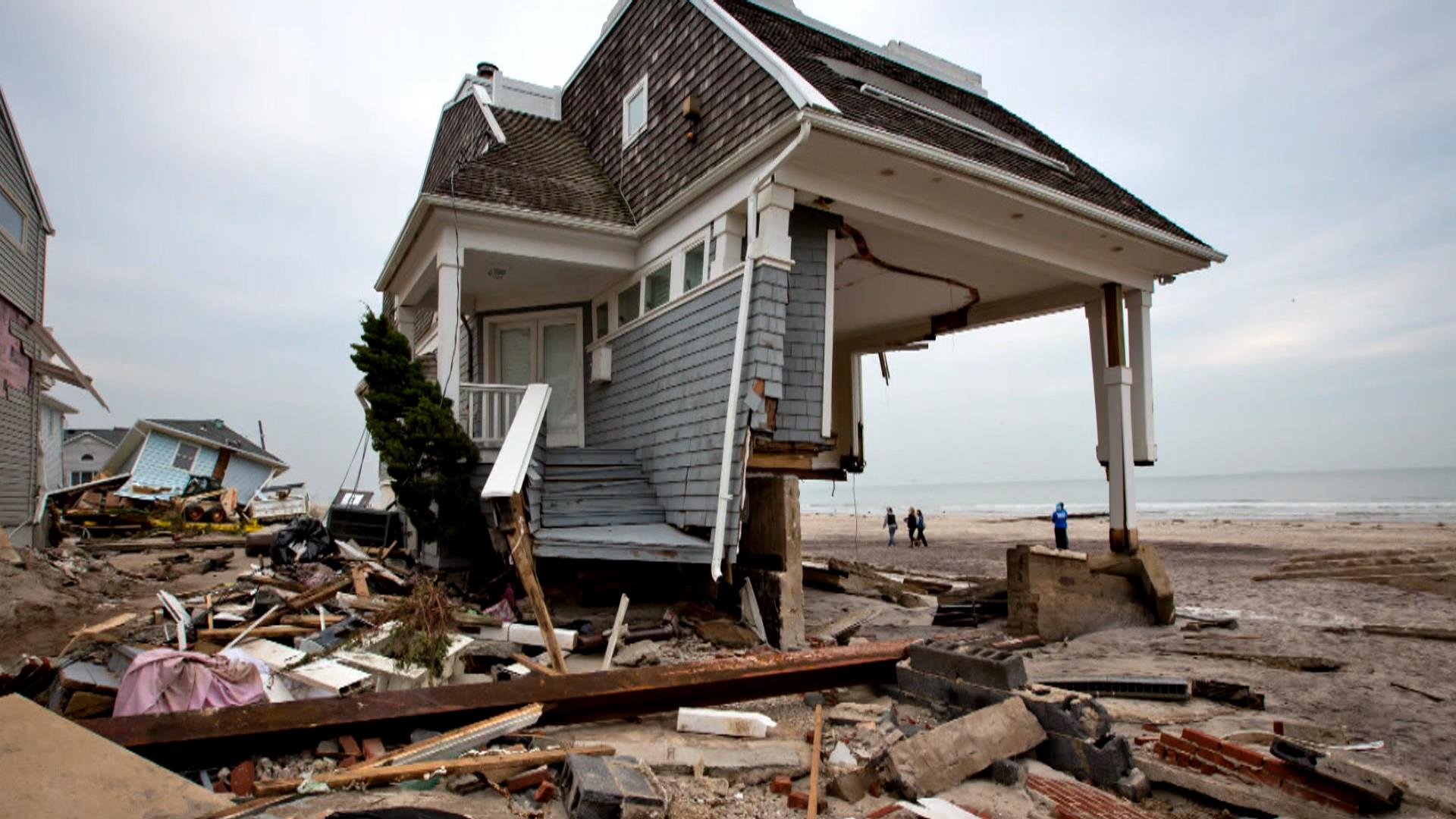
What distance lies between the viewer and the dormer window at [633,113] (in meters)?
10.5

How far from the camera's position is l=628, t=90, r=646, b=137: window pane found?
412 inches

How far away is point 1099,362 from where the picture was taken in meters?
10.7

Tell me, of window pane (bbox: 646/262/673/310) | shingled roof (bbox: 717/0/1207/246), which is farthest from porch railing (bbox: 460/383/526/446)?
shingled roof (bbox: 717/0/1207/246)

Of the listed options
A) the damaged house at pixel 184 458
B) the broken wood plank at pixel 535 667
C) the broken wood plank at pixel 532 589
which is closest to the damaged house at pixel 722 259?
the broken wood plank at pixel 532 589

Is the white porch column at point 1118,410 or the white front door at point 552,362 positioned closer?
the white porch column at point 1118,410

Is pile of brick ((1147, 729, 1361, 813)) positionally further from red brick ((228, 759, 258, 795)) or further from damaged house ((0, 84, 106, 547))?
damaged house ((0, 84, 106, 547))

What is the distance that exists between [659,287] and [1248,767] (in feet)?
24.3

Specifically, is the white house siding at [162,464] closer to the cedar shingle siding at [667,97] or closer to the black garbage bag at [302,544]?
the black garbage bag at [302,544]

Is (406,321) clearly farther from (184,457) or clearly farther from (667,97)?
(184,457)

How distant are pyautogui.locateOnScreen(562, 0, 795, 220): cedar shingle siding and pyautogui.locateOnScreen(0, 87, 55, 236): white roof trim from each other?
1092cm

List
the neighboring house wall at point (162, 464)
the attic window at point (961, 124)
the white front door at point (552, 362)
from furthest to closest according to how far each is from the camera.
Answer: the neighboring house wall at point (162, 464) → the white front door at point (552, 362) → the attic window at point (961, 124)

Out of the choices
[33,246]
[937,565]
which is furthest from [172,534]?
[937,565]

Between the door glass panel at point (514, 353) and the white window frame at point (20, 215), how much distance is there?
34.9 ft

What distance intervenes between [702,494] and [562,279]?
4.57 meters
